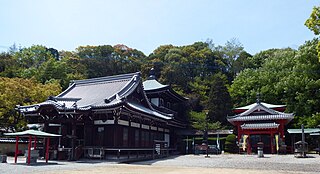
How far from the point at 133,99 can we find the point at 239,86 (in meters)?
22.0

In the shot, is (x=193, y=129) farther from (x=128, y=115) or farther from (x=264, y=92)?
(x=128, y=115)

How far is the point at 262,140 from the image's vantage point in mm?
30906

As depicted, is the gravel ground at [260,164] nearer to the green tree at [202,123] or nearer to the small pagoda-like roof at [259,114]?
the small pagoda-like roof at [259,114]

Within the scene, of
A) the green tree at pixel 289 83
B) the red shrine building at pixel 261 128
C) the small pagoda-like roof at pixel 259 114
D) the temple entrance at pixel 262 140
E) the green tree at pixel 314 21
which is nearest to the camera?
the green tree at pixel 314 21

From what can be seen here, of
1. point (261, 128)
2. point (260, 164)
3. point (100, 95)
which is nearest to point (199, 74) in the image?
point (261, 128)

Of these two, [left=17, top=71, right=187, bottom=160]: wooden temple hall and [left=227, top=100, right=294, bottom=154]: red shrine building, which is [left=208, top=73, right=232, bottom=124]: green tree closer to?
[left=227, top=100, right=294, bottom=154]: red shrine building

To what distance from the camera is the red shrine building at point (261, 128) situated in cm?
2958

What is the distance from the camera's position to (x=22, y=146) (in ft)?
84.1

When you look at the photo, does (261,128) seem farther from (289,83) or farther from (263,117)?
(289,83)

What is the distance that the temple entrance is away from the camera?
1195 inches

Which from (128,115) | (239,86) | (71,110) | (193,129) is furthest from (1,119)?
(239,86)

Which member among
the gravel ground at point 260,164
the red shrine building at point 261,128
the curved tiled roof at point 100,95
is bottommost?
the gravel ground at point 260,164

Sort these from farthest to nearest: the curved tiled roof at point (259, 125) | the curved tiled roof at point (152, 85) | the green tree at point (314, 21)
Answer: the curved tiled roof at point (152, 85) → the curved tiled roof at point (259, 125) → the green tree at point (314, 21)

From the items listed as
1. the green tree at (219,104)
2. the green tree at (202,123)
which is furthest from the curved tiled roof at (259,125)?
the green tree at (219,104)
